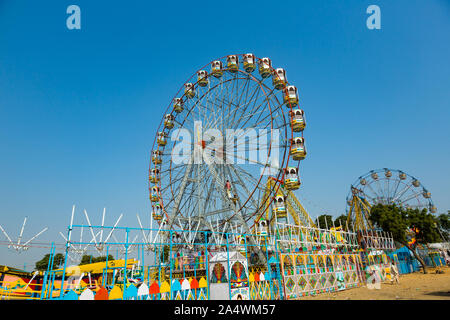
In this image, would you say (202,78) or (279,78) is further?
(202,78)

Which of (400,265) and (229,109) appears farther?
(400,265)

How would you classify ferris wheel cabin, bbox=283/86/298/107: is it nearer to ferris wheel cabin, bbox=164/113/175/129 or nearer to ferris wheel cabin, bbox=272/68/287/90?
ferris wheel cabin, bbox=272/68/287/90

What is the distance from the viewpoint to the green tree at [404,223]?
2869 cm

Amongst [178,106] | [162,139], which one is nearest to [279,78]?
[178,106]

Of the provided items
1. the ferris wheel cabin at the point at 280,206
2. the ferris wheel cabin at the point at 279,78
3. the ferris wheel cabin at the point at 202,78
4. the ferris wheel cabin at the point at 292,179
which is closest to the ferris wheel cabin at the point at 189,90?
the ferris wheel cabin at the point at 202,78

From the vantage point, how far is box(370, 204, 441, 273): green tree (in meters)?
28.7

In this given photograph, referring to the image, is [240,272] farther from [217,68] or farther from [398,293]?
[217,68]

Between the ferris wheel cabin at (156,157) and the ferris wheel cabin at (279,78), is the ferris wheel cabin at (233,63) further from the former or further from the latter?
the ferris wheel cabin at (156,157)

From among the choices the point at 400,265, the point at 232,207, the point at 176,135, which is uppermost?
the point at 176,135

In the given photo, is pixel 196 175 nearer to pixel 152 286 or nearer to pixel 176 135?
pixel 176 135

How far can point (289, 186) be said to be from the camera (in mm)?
18250

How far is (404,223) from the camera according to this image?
96.6 ft

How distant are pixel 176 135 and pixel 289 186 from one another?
11992 mm
